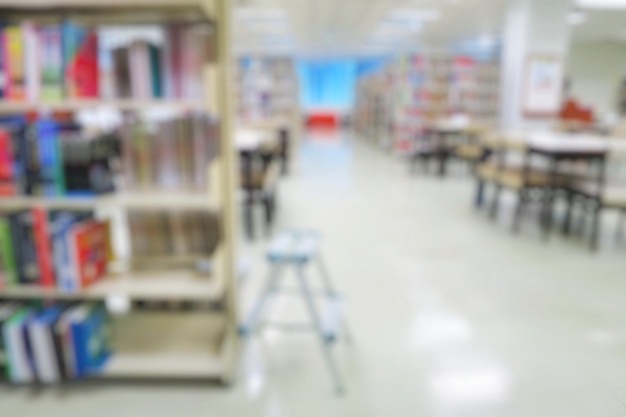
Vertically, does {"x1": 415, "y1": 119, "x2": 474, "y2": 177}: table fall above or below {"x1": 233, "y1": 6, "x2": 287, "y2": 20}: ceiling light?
below

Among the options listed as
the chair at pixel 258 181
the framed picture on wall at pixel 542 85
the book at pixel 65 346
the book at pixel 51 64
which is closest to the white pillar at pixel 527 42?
the framed picture on wall at pixel 542 85

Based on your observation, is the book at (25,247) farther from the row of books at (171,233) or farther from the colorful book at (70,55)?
the colorful book at (70,55)

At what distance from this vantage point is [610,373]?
94 centimetres

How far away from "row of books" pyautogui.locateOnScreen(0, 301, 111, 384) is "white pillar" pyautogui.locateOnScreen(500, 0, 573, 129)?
23.2ft

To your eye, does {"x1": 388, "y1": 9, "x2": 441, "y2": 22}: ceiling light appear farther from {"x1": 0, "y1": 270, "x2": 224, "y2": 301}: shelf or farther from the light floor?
{"x1": 0, "y1": 270, "x2": 224, "y2": 301}: shelf

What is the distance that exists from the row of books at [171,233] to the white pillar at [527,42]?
256 inches

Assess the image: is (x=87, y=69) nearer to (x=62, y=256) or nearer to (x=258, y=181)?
(x=62, y=256)

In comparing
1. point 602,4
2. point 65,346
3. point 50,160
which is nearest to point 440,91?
point 602,4

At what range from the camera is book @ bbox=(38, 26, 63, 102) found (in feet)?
5.79

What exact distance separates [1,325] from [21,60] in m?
1.13

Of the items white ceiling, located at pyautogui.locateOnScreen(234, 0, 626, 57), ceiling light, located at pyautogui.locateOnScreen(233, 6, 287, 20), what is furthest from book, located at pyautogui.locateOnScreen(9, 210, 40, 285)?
ceiling light, located at pyautogui.locateOnScreen(233, 6, 287, 20)

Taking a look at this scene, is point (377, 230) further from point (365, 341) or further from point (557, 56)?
point (557, 56)

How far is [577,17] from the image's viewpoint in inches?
400

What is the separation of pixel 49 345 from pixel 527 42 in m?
7.39
